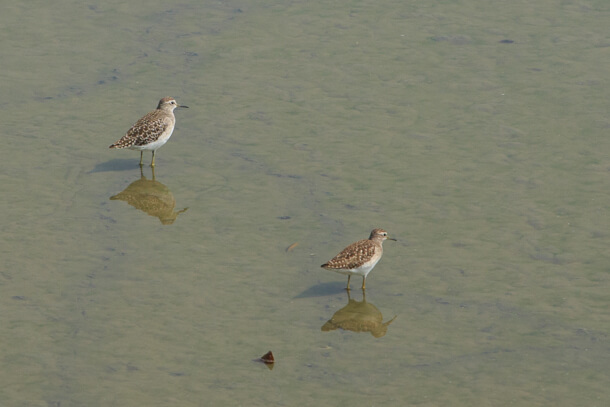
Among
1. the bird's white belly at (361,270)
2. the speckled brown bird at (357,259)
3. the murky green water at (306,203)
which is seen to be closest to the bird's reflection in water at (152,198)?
the murky green water at (306,203)

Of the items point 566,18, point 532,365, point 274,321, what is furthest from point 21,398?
point 566,18

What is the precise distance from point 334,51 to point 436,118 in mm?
3520

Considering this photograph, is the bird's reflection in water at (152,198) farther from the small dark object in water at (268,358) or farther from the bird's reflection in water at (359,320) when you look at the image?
the small dark object in water at (268,358)

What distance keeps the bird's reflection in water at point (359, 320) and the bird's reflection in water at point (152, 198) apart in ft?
11.6

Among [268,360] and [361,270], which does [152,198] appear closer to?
[361,270]

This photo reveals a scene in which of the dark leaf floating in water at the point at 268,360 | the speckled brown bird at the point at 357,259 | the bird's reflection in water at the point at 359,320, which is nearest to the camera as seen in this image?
the dark leaf floating in water at the point at 268,360

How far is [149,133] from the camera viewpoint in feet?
52.9

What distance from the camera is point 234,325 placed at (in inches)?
469

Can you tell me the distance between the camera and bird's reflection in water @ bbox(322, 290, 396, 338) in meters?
12.0

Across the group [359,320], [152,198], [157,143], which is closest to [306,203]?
[152,198]

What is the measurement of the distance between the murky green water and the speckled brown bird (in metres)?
0.44

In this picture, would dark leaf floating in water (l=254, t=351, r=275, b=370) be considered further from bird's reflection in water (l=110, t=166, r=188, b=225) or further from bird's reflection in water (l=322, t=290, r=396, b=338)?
bird's reflection in water (l=110, t=166, r=188, b=225)

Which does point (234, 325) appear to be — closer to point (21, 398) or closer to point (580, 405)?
point (21, 398)

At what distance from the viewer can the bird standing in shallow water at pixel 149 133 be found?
52.9 ft
